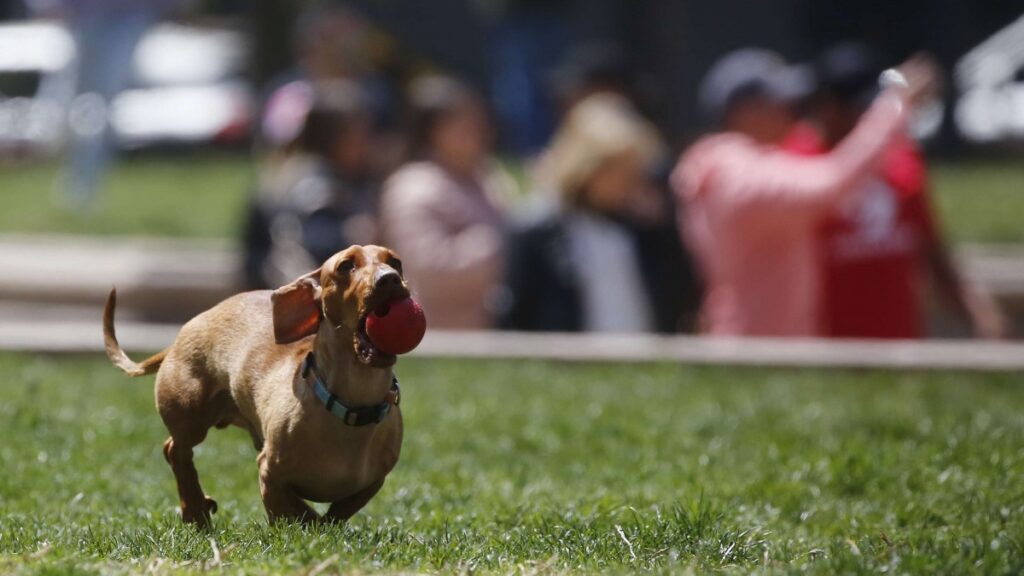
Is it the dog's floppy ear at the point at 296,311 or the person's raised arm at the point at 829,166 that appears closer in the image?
the dog's floppy ear at the point at 296,311

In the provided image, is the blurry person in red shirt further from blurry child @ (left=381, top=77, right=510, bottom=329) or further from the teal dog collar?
the teal dog collar

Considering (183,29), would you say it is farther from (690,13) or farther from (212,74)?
(690,13)

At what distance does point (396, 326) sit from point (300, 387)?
410mm

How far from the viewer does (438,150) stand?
952cm

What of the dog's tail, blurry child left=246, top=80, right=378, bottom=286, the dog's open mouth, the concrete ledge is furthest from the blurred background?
the dog's open mouth

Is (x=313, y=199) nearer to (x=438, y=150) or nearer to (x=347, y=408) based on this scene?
(x=438, y=150)

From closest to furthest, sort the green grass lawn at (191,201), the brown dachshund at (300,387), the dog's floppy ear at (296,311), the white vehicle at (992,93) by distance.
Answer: the brown dachshund at (300,387) → the dog's floppy ear at (296,311) → the green grass lawn at (191,201) → the white vehicle at (992,93)

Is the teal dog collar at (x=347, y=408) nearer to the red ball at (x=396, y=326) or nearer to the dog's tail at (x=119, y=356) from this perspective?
the red ball at (x=396, y=326)

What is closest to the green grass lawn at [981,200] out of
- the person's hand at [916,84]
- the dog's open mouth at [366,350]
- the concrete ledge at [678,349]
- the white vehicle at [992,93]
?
the white vehicle at [992,93]

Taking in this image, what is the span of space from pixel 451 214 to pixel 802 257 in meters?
1.83

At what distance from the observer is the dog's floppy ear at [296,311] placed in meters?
4.25

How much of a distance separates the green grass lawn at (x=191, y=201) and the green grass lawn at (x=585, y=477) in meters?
6.48

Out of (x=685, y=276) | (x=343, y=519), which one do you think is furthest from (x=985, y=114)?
(x=343, y=519)

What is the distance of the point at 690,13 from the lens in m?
23.3
